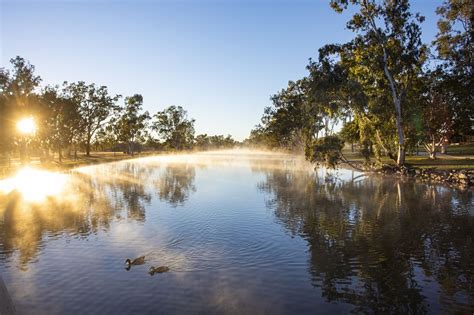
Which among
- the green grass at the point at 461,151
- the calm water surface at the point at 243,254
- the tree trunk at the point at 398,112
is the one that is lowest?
the calm water surface at the point at 243,254

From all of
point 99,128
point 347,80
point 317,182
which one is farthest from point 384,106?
point 99,128

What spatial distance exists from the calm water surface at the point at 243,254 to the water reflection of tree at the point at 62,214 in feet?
0.44

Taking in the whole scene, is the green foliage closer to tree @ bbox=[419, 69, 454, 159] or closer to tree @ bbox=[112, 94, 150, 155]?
tree @ bbox=[419, 69, 454, 159]

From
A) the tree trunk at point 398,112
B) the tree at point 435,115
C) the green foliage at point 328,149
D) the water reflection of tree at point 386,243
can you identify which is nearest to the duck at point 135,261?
the water reflection of tree at point 386,243

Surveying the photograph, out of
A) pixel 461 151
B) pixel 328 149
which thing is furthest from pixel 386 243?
pixel 461 151

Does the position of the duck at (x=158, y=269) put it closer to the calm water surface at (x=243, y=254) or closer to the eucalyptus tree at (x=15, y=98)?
the calm water surface at (x=243, y=254)

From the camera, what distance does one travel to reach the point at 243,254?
60.1ft

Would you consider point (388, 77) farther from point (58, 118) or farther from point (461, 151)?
point (58, 118)

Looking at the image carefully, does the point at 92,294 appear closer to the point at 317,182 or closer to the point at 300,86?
the point at 317,182

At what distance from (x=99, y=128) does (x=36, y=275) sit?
121 meters

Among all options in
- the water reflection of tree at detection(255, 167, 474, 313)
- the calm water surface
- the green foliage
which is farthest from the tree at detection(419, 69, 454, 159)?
the calm water surface

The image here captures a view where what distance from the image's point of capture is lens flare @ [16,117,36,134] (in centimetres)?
8157

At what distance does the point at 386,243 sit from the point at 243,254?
7.71 meters

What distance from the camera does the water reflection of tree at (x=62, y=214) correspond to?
70.2 feet
